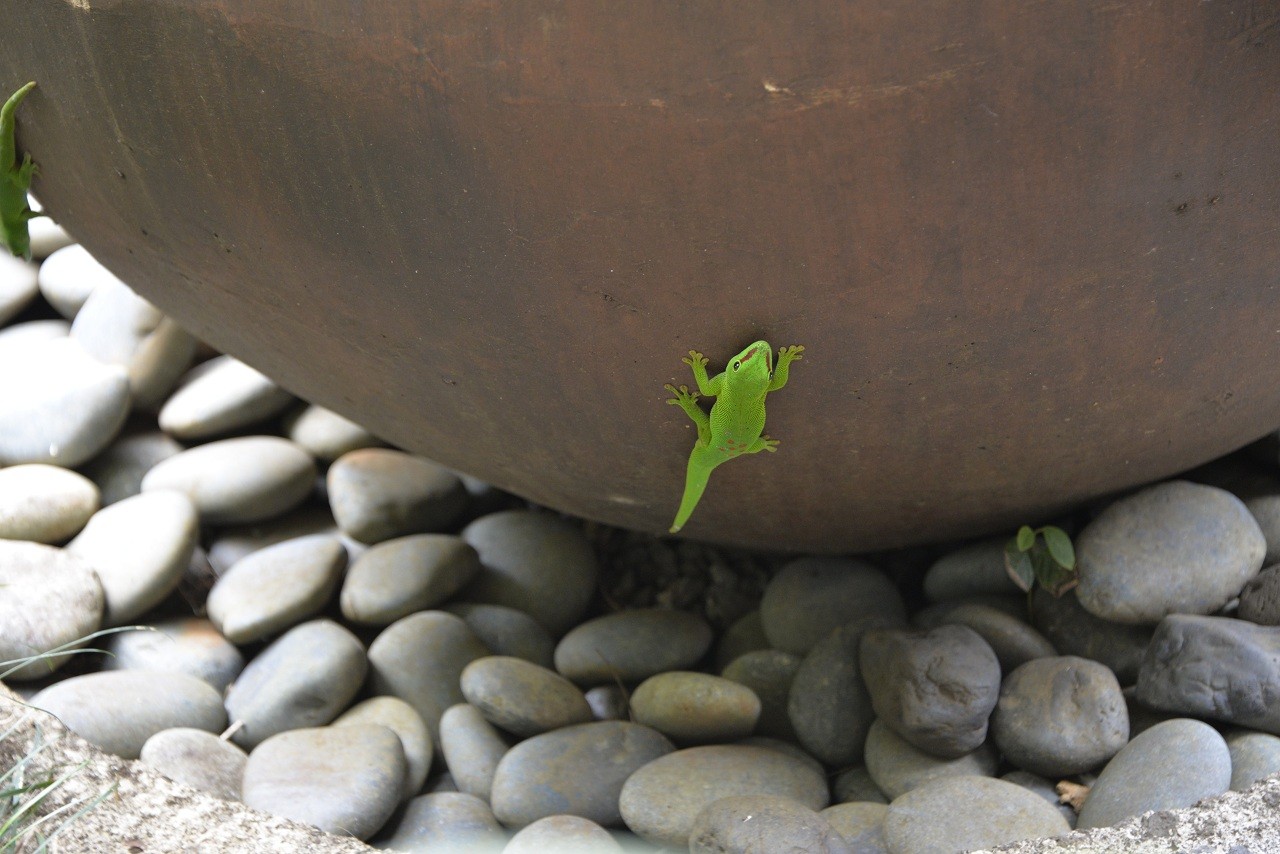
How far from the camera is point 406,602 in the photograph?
2.73 m

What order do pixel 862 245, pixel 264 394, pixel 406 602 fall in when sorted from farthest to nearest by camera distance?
pixel 264 394
pixel 406 602
pixel 862 245

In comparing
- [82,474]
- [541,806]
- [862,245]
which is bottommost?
[541,806]

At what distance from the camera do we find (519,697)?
2.38 meters

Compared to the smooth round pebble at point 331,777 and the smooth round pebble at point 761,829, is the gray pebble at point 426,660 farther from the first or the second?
the smooth round pebble at point 761,829

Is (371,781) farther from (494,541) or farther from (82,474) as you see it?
(82,474)

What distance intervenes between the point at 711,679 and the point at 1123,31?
1433mm

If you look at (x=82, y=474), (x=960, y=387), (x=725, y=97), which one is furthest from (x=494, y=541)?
(x=725, y=97)

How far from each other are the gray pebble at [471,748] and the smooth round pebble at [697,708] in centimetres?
32

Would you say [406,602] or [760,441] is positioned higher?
[760,441]

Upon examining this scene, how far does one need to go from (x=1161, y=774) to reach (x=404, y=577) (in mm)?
1683

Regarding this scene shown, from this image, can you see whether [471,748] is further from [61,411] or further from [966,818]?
[61,411]

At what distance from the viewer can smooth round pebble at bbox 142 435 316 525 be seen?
2992 mm

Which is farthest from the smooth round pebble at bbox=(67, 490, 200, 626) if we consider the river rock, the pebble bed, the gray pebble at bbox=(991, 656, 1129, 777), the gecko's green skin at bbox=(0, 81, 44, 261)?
the gray pebble at bbox=(991, 656, 1129, 777)

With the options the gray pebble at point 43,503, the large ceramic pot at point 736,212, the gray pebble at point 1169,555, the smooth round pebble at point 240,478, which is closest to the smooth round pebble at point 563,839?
the large ceramic pot at point 736,212
